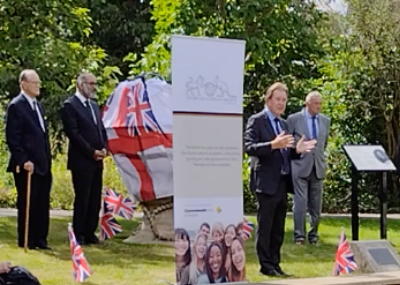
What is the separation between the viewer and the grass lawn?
7.15m

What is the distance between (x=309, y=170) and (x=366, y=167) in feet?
2.30

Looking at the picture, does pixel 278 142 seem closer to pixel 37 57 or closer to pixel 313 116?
pixel 313 116

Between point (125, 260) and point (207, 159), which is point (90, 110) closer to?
point (125, 260)

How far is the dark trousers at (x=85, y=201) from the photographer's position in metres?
9.16

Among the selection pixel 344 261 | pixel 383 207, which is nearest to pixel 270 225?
pixel 344 261

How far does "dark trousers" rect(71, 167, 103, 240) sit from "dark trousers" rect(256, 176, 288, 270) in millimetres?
2374

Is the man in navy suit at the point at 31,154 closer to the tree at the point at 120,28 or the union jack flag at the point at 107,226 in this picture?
the union jack flag at the point at 107,226

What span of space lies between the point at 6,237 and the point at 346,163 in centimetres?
819

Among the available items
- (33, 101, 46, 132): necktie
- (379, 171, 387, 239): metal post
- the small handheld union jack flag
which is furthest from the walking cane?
(379, 171, 387, 239): metal post

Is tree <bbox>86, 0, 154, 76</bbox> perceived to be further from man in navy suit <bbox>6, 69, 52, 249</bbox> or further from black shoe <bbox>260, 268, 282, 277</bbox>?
black shoe <bbox>260, 268, 282, 277</bbox>

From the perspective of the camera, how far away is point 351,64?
53.7ft

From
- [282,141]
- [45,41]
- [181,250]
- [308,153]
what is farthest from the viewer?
[45,41]

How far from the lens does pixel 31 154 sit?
853cm

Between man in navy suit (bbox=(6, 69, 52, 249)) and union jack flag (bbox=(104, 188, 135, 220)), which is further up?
man in navy suit (bbox=(6, 69, 52, 249))
